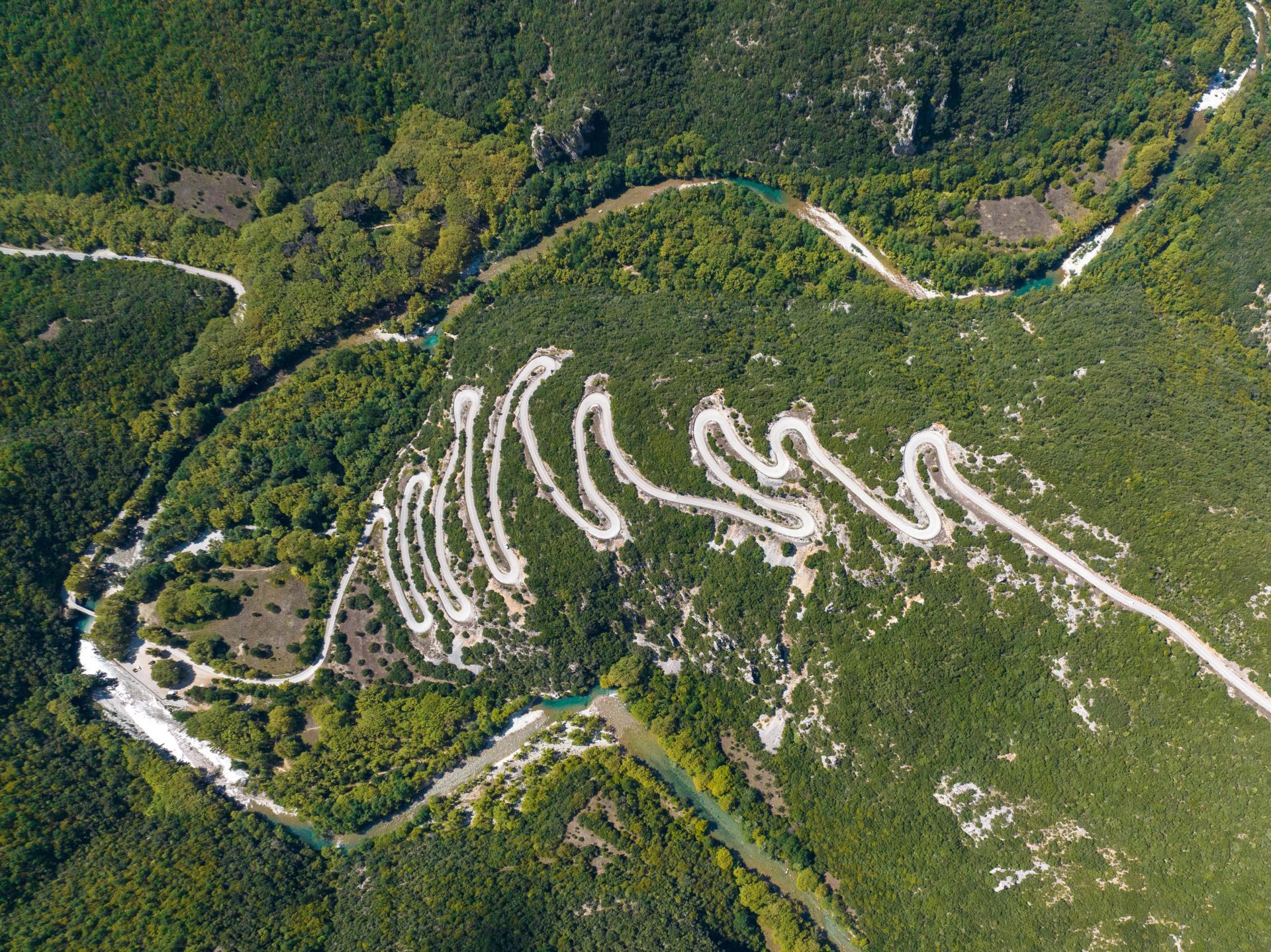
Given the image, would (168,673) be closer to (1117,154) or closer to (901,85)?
(901,85)

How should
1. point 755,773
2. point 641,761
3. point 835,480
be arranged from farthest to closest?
point 641,761 → point 755,773 → point 835,480

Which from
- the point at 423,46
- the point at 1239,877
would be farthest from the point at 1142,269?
the point at 423,46

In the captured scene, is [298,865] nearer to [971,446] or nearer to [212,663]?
[212,663]

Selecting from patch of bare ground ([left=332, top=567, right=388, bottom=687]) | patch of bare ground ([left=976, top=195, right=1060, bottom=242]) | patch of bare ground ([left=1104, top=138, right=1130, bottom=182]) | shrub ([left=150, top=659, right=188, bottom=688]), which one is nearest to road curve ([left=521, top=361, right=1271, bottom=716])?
patch of bare ground ([left=332, top=567, right=388, bottom=687])

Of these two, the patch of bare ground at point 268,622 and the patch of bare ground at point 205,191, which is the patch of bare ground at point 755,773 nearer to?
the patch of bare ground at point 268,622

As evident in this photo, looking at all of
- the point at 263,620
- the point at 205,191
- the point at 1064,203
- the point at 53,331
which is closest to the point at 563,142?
the point at 205,191

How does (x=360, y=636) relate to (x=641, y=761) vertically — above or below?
above

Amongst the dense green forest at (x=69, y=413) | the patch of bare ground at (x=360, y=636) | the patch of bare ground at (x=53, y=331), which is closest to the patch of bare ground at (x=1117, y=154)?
the patch of bare ground at (x=360, y=636)
